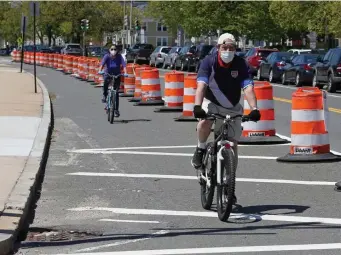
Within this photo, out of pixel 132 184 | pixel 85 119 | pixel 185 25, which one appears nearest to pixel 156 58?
pixel 185 25

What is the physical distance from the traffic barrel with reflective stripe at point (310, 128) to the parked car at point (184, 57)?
41174 mm

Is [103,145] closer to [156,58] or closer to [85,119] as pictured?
[85,119]

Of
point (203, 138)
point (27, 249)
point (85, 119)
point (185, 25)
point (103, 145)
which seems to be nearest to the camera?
point (27, 249)

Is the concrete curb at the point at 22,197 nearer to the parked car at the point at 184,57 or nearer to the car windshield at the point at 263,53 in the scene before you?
the car windshield at the point at 263,53

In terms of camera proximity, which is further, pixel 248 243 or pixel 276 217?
pixel 276 217

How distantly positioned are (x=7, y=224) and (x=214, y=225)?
196 cm

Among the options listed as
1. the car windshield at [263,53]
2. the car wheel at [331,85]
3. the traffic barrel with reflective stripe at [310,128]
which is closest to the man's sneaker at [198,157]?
the traffic barrel with reflective stripe at [310,128]

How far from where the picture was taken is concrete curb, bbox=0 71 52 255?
769cm

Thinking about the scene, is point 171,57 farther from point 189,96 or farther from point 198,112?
point 198,112

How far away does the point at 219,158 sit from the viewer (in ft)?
29.0

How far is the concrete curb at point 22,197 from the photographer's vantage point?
7.69 meters

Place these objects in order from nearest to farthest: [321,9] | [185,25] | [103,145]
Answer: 1. [103,145]
2. [321,9]
3. [185,25]

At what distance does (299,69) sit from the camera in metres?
37.7

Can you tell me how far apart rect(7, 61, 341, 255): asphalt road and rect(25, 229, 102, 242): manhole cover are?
7 centimetres
